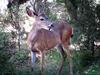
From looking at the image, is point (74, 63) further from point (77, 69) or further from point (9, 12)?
point (9, 12)

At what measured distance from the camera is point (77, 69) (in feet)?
30.1

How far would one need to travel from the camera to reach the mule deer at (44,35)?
8031mm

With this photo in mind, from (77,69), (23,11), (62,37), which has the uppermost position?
(23,11)

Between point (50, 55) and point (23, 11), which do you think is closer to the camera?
point (23, 11)

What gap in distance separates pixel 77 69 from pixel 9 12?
87.8 inches

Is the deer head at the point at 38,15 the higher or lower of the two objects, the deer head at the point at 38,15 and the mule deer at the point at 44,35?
the higher

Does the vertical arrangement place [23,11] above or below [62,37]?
above

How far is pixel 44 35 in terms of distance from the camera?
27.0ft

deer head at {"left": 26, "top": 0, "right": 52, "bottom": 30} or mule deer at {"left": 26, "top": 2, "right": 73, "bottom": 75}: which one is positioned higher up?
deer head at {"left": 26, "top": 0, "right": 52, "bottom": 30}

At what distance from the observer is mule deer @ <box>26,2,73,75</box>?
803 centimetres

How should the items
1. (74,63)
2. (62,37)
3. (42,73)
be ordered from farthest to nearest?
(74,63) → (62,37) → (42,73)

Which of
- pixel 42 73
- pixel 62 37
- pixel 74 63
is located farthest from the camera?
pixel 74 63

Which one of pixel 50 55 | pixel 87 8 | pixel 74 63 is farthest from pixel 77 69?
pixel 87 8

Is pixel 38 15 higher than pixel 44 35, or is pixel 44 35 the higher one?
pixel 38 15
